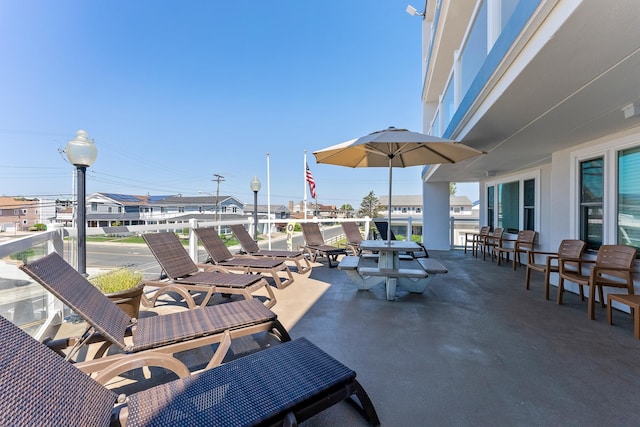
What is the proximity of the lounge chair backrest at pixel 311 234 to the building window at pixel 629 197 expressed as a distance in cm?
496

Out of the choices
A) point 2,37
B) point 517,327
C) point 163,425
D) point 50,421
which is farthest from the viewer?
point 2,37

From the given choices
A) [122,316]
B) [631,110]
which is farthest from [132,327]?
[631,110]

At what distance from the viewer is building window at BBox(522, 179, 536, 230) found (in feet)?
22.2

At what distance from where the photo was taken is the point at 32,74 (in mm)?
20266

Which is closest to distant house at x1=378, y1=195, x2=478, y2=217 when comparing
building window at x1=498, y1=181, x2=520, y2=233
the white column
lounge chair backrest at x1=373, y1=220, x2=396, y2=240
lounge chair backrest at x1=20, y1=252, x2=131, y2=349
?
the white column

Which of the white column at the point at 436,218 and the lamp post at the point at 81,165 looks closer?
the lamp post at the point at 81,165

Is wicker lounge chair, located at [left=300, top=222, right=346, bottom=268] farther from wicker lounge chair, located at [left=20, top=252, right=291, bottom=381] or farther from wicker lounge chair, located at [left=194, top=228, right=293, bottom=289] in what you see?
wicker lounge chair, located at [left=20, top=252, right=291, bottom=381]

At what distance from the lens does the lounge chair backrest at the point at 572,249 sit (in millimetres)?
4164

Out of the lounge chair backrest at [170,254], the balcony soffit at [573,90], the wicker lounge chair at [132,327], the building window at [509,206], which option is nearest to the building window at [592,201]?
the balcony soffit at [573,90]

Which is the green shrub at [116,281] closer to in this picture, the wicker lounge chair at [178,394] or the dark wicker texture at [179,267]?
the dark wicker texture at [179,267]

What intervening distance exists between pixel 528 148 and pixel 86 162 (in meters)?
6.04

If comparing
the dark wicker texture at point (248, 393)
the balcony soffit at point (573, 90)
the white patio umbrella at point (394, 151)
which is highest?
the balcony soffit at point (573, 90)

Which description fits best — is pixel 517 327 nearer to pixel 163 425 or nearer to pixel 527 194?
pixel 163 425

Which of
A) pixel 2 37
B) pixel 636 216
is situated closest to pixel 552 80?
pixel 636 216
